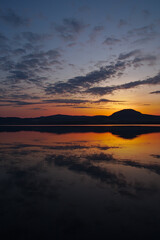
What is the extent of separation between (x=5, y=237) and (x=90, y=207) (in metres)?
2.60

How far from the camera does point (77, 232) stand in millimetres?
4527

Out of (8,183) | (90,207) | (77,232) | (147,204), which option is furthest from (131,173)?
(8,183)

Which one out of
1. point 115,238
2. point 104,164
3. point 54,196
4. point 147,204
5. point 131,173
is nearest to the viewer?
point 115,238

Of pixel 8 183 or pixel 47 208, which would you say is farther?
pixel 8 183

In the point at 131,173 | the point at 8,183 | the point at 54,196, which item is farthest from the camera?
the point at 131,173

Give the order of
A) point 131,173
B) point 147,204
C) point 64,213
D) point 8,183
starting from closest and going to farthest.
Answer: point 64,213 → point 147,204 → point 8,183 → point 131,173

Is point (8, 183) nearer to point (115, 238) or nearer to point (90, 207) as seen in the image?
point (90, 207)

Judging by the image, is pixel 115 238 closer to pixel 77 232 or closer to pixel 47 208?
pixel 77 232

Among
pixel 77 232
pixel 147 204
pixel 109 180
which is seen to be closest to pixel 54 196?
pixel 77 232

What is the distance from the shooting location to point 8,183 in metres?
7.74

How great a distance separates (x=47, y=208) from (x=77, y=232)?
1530 mm

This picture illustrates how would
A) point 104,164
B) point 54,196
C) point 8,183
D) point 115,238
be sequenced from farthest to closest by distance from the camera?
1. point 104,164
2. point 8,183
3. point 54,196
4. point 115,238

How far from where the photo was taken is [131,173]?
29.5 feet

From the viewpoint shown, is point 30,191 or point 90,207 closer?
point 90,207
